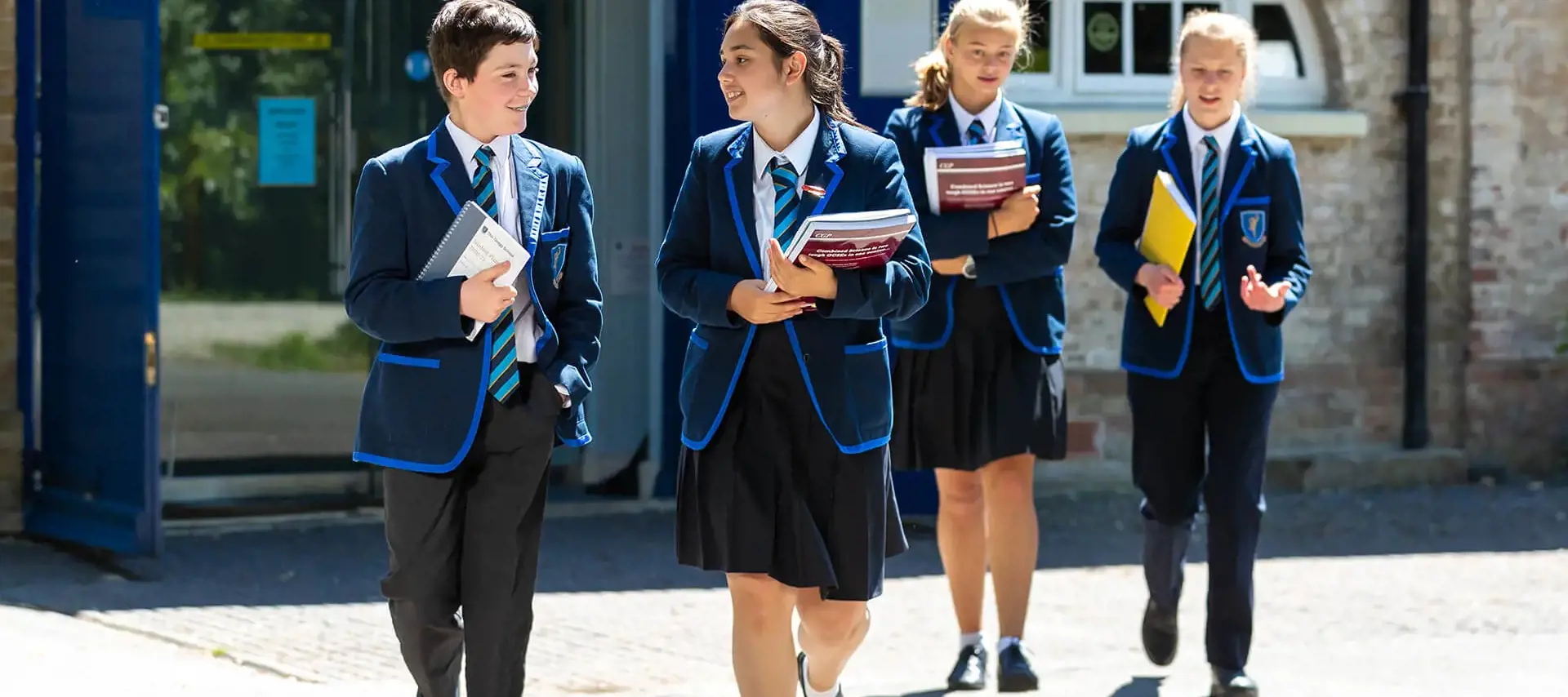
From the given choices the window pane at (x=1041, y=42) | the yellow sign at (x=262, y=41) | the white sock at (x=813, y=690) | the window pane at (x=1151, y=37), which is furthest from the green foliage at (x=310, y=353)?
the white sock at (x=813, y=690)

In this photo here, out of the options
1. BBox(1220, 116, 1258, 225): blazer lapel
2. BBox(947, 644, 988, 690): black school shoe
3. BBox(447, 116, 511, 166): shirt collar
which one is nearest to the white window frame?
BBox(1220, 116, 1258, 225): blazer lapel

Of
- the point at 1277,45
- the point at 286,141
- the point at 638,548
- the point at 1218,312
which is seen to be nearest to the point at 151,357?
the point at 286,141

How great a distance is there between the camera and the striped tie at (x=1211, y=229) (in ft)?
17.6

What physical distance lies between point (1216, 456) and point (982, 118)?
1.12m

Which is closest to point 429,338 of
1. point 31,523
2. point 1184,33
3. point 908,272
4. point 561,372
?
point 561,372

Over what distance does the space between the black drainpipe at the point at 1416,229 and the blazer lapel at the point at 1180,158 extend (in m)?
4.61

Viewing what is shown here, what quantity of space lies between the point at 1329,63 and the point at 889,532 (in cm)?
602

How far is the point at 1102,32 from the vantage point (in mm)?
9539

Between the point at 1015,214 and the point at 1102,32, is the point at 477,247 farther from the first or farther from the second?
the point at 1102,32

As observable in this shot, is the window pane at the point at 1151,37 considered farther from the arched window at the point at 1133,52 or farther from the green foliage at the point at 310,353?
the green foliage at the point at 310,353

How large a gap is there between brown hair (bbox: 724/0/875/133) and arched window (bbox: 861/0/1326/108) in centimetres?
506

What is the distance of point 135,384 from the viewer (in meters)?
7.30

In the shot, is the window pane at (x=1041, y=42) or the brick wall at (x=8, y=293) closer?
the brick wall at (x=8, y=293)

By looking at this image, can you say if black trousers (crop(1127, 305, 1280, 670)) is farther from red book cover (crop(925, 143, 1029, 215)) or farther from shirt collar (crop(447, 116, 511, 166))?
shirt collar (crop(447, 116, 511, 166))
